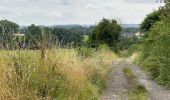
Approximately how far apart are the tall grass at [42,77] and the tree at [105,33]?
4941 cm

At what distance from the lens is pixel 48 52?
15141 millimetres

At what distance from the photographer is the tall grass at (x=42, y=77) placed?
11625mm

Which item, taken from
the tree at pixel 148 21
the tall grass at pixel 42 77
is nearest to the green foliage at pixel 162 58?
the tall grass at pixel 42 77

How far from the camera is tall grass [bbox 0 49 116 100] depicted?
11625 millimetres

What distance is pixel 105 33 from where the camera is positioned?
6869cm

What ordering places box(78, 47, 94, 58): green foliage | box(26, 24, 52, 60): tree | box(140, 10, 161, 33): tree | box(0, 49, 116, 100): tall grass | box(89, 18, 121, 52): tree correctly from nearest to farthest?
box(0, 49, 116, 100): tall grass
box(26, 24, 52, 60): tree
box(78, 47, 94, 58): green foliage
box(140, 10, 161, 33): tree
box(89, 18, 121, 52): tree

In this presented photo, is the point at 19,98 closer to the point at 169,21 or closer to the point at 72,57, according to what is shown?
the point at 72,57

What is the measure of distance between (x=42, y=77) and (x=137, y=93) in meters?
6.77

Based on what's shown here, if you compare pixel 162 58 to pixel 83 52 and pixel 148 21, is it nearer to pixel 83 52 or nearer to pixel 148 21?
pixel 83 52

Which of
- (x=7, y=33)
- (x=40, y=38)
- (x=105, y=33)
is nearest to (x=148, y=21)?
(x=105, y=33)

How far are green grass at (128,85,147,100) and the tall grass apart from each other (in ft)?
5.12

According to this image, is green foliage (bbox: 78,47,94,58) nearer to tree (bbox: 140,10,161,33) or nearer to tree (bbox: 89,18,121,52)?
tree (bbox: 140,10,161,33)

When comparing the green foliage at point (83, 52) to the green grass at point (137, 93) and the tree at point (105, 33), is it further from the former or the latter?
the tree at point (105, 33)

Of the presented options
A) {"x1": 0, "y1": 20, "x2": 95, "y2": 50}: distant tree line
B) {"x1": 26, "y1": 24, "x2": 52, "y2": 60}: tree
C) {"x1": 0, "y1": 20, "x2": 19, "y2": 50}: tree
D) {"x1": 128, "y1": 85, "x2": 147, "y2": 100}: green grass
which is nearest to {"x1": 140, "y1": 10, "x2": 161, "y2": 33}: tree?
{"x1": 128, "y1": 85, "x2": 147, "y2": 100}: green grass
